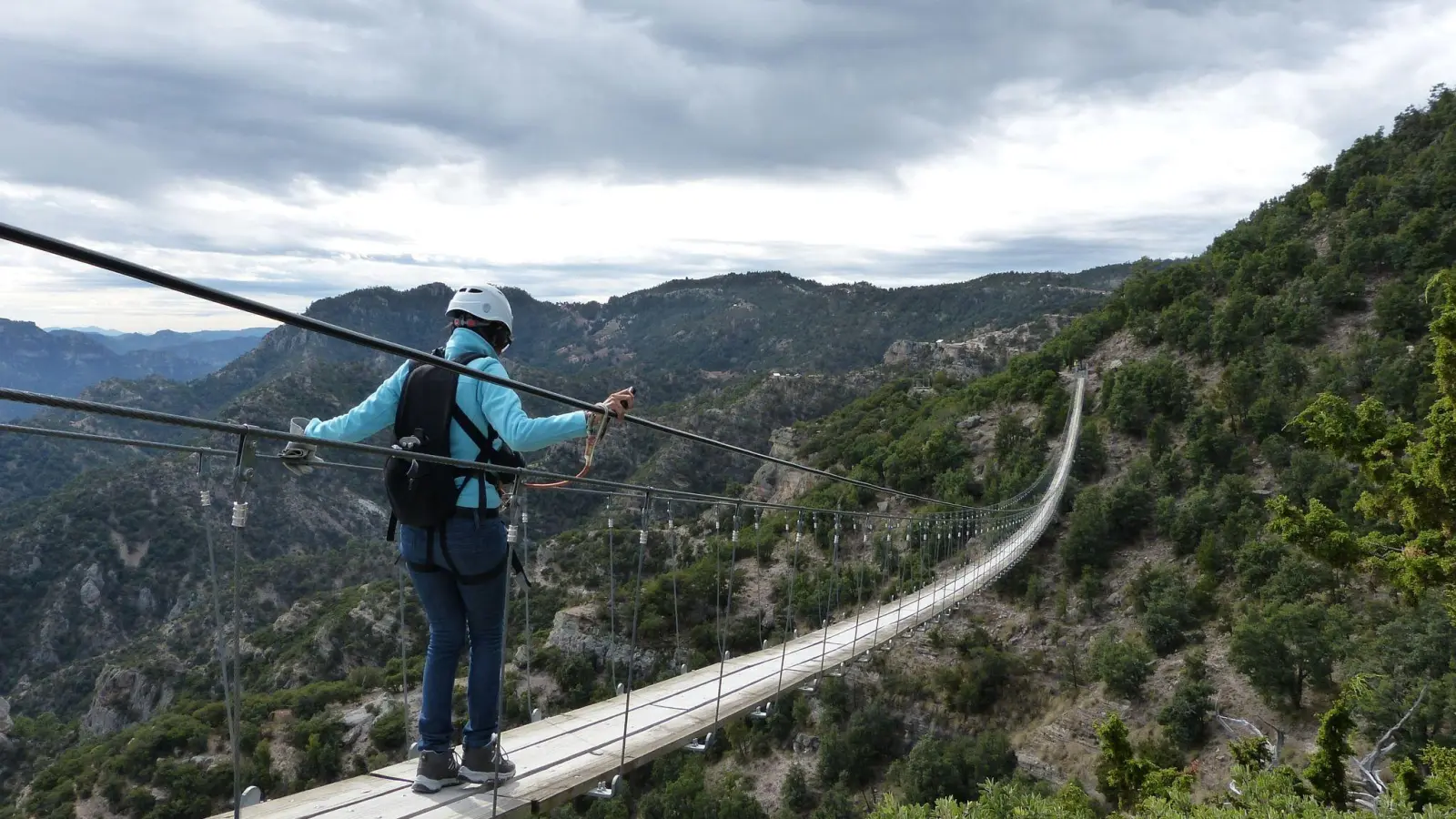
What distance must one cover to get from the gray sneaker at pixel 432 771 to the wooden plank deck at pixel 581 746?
0.03 metres

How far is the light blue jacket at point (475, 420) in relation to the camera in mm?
1793

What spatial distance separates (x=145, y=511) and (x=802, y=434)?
105 feet

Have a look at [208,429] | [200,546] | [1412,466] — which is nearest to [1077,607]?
[1412,466]

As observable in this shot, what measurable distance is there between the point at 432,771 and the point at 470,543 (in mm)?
611

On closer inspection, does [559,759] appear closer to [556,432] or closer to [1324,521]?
[556,432]

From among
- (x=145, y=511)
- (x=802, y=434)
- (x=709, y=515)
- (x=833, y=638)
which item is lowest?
(x=145, y=511)

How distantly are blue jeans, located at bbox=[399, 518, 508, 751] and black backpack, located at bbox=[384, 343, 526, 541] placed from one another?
10cm

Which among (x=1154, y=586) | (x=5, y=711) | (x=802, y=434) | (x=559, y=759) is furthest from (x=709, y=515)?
(x=559, y=759)

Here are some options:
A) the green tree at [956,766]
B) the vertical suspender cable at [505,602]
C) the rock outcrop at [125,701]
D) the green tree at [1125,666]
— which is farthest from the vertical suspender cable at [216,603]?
the rock outcrop at [125,701]

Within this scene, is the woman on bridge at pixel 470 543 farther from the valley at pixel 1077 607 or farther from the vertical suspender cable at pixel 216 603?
the vertical suspender cable at pixel 216 603

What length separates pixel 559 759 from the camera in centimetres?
237

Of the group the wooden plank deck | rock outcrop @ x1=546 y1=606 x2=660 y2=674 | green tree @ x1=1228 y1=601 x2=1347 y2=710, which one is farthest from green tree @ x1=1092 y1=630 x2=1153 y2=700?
rock outcrop @ x1=546 y1=606 x2=660 y2=674

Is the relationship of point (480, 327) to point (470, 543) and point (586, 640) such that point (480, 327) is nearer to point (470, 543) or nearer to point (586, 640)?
point (470, 543)

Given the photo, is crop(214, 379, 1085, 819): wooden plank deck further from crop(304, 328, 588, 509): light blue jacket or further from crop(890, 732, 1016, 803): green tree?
crop(890, 732, 1016, 803): green tree
